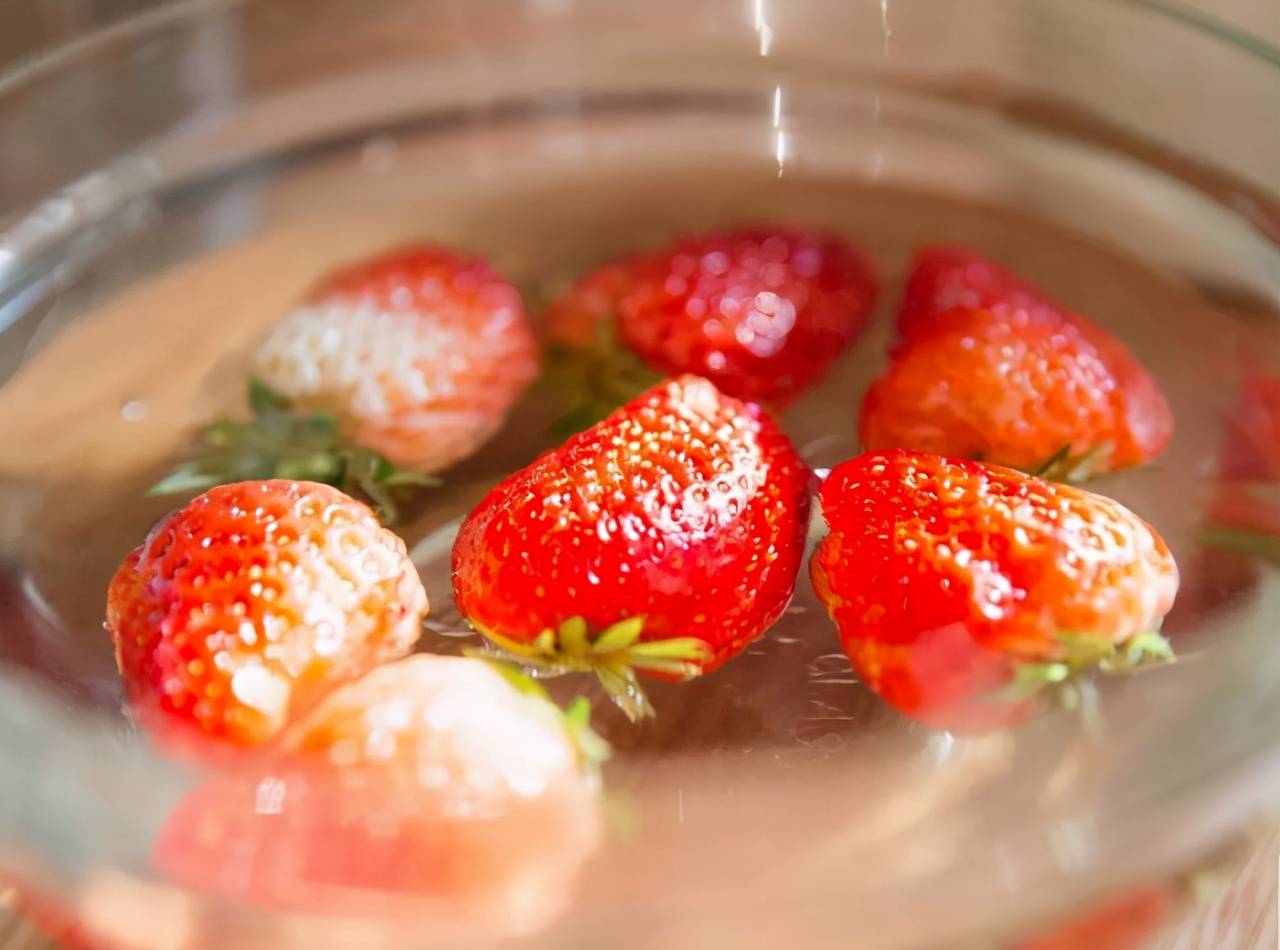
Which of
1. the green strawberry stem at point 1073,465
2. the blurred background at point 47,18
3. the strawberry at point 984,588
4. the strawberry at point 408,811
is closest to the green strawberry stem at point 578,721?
the strawberry at point 408,811

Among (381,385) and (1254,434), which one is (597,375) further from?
(1254,434)

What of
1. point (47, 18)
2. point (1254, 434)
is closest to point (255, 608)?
point (1254, 434)

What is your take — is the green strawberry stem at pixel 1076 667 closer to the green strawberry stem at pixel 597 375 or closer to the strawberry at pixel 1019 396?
the strawberry at pixel 1019 396

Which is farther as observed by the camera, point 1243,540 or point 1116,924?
point 1243,540

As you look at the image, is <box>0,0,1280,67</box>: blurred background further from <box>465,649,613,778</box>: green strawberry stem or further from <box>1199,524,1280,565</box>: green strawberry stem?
<box>1199,524,1280,565</box>: green strawberry stem

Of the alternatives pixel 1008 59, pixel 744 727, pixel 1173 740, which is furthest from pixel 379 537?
pixel 1008 59

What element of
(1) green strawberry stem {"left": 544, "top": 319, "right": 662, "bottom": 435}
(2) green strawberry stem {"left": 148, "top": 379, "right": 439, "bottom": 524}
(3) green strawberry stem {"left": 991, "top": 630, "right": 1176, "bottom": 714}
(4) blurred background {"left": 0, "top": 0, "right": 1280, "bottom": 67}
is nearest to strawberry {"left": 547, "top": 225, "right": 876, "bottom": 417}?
(1) green strawberry stem {"left": 544, "top": 319, "right": 662, "bottom": 435}
